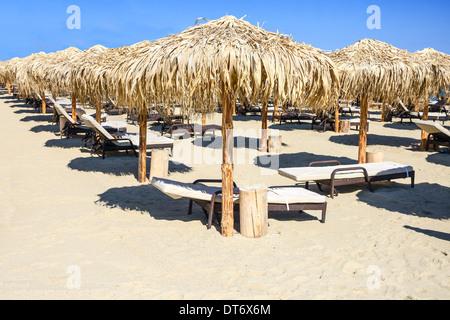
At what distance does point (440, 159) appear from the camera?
918 centimetres

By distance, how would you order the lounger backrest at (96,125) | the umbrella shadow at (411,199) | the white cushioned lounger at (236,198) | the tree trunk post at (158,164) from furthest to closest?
the lounger backrest at (96,125)
the tree trunk post at (158,164)
the umbrella shadow at (411,199)
the white cushioned lounger at (236,198)

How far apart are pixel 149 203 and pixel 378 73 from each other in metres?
5.00

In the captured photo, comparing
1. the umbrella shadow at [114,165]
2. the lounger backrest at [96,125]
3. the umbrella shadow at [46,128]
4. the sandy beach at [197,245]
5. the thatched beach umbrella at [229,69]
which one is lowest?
the sandy beach at [197,245]

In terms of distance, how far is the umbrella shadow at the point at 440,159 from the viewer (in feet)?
28.9

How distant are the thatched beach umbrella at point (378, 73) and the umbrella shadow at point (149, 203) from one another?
3926 millimetres

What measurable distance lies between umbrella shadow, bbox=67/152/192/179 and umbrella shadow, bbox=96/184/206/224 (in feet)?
3.84

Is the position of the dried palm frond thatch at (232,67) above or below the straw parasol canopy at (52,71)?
below

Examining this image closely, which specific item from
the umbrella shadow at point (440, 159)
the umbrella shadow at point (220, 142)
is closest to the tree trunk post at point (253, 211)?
the umbrella shadow at point (440, 159)

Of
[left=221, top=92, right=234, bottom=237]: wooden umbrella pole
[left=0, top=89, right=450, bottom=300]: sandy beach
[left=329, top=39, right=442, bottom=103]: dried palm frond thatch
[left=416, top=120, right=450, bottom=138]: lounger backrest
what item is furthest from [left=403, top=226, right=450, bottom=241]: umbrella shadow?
[left=416, top=120, right=450, bottom=138]: lounger backrest

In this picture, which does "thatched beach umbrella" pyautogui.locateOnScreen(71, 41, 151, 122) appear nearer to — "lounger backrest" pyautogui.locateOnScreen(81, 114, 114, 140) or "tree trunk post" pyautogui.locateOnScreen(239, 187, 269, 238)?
"lounger backrest" pyautogui.locateOnScreen(81, 114, 114, 140)

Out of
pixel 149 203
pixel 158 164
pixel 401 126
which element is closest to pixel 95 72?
pixel 158 164

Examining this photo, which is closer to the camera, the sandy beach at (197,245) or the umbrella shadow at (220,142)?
the sandy beach at (197,245)

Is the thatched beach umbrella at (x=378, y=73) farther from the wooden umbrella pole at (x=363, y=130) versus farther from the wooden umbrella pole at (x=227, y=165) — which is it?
the wooden umbrella pole at (x=227, y=165)

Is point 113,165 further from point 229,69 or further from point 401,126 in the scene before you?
point 401,126
